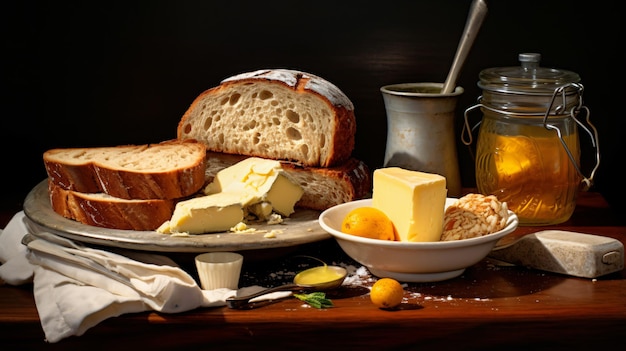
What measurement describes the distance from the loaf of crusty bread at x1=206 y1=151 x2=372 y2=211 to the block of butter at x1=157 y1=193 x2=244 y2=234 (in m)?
0.28

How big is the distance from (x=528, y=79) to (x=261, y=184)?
65 cm

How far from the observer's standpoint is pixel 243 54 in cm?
250

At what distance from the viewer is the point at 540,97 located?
2021mm

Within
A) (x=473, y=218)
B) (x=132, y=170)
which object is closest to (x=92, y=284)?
(x=132, y=170)

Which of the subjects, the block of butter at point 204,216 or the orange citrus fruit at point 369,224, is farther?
the block of butter at point 204,216

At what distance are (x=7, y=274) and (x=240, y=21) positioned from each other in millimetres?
1016

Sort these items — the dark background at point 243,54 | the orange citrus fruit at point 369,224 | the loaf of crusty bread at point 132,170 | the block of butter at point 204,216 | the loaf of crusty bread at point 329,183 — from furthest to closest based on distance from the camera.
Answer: the dark background at point 243,54 < the loaf of crusty bread at point 329,183 < the loaf of crusty bread at point 132,170 < the block of butter at point 204,216 < the orange citrus fruit at point 369,224

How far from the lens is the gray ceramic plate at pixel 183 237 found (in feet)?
5.81

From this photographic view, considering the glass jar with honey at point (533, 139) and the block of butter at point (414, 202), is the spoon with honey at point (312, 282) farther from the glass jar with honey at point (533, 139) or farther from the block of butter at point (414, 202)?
the glass jar with honey at point (533, 139)

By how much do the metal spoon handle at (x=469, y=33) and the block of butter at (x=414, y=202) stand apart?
44 cm

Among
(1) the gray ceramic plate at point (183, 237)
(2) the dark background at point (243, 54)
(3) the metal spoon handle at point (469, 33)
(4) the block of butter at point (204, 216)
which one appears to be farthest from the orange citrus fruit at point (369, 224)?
(2) the dark background at point (243, 54)

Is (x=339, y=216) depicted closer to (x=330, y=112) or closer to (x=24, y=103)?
(x=330, y=112)

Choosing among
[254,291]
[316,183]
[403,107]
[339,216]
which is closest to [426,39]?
[403,107]

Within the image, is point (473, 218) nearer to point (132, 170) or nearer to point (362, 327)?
point (362, 327)
